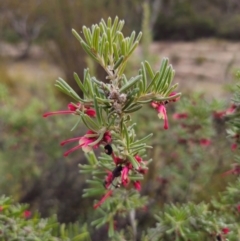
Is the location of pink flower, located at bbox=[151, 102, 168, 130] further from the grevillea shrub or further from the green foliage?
the green foliage

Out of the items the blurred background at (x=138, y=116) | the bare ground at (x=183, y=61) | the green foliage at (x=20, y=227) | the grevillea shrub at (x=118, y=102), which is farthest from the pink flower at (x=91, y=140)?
the bare ground at (x=183, y=61)

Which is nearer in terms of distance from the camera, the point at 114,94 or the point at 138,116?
the point at 114,94

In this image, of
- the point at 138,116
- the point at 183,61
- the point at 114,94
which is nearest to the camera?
the point at 114,94

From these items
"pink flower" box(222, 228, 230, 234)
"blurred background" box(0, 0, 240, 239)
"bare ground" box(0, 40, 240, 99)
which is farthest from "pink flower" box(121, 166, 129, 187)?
"bare ground" box(0, 40, 240, 99)

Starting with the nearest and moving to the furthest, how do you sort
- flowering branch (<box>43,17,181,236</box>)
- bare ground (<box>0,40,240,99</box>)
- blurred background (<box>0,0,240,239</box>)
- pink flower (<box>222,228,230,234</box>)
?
flowering branch (<box>43,17,181,236</box>)
pink flower (<box>222,228,230,234</box>)
blurred background (<box>0,0,240,239</box>)
bare ground (<box>0,40,240,99</box>)

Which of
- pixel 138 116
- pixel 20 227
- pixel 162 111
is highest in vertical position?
pixel 162 111

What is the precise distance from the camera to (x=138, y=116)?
2.04 meters

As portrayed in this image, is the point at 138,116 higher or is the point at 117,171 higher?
the point at 117,171

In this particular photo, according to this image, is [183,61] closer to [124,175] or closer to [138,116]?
[138,116]

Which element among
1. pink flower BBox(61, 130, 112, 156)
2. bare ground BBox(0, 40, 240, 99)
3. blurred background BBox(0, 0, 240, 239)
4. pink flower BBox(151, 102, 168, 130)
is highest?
pink flower BBox(151, 102, 168, 130)

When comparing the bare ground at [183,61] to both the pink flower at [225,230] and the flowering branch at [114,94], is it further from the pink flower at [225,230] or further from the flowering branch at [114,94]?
the flowering branch at [114,94]

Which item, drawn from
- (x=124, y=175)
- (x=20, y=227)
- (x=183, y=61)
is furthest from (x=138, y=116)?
(x=183, y=61)

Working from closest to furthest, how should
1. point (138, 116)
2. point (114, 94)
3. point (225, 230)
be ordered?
point (114, 94)
point (225, 230)
point (138, 116)

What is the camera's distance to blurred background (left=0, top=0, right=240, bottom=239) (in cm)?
136
